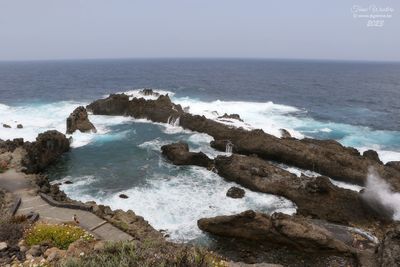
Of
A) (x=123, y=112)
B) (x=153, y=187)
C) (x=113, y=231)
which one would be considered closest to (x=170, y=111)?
(x=123, y=112)

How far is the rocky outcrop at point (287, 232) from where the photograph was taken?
1847 centimetres

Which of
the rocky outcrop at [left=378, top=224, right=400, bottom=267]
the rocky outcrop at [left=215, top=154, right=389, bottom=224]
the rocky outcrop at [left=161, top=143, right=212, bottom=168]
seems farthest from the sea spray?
the rocky outcrop at [left=161, top=143, right=212, bottom=168]

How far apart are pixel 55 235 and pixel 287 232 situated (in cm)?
1188

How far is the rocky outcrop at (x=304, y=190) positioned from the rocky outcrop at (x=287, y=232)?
238 cm

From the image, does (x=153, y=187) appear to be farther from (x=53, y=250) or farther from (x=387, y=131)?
(x=387, y=131)

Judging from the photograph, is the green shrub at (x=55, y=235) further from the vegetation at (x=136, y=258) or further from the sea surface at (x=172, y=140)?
the sea surface at (x=172, y=140)

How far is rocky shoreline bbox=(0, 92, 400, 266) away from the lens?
59.6ft

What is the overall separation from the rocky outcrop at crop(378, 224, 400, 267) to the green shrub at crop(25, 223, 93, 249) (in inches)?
459

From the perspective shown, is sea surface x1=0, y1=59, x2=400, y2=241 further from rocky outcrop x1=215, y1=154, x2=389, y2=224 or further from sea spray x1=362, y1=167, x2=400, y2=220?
sea spray x1=362, y1=167, x2=400, y2=220

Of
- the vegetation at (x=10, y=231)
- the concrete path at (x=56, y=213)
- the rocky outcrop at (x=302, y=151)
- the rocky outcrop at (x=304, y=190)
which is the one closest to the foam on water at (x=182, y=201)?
the rocky outcrop at (x=304, y=190)

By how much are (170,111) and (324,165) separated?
23.3 m

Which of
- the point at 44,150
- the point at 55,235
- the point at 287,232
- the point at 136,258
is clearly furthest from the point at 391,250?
the point at 44,150

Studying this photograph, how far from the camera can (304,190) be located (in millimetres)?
25453

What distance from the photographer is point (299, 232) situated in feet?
61.7
